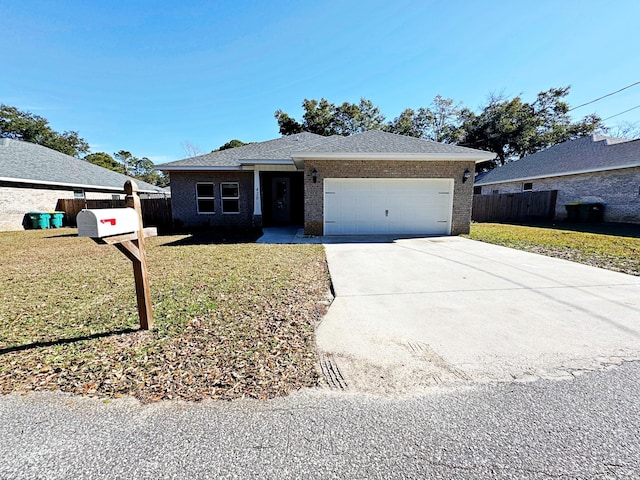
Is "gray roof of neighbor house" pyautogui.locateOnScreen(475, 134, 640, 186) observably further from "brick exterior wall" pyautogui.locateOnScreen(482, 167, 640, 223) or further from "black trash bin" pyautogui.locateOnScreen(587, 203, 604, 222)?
"black trash bin" pyautogui.locateOnScreen(587, 203, 604, 222)

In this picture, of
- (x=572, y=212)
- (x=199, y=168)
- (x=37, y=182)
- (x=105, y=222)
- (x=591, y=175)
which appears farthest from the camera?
(x=572, y=212)

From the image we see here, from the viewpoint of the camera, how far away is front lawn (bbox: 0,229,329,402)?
2223mm

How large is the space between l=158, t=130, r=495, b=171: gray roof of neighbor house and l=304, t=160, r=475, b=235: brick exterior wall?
41 cm

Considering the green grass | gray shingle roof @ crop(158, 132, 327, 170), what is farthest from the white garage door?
gray shingle roof @ crop(158, 132, 327, 170)

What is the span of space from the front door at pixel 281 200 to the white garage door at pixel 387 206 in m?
4.37

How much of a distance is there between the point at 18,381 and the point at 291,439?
7.82 feet

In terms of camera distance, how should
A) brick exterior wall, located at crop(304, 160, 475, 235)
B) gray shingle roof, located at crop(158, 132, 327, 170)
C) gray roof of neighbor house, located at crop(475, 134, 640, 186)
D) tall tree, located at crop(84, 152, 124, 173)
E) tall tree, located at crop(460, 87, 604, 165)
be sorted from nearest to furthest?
1. brick exterior wall, located at crop(304, 160, 475, 235)
2. gray shingle roof, located at crop(158, 132, 327, 170)
3. gray roof of neighbor house, located at crop(475, 134, 640, 186)
4. tall tree, located at crop(460, 87, 604, 165)
5. tall tree, located at crop(84, 152, 124, 173)

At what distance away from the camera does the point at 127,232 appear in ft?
8.36

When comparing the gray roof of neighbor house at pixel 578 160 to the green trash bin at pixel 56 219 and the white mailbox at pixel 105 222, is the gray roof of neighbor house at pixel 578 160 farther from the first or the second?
the green trash bin at pixel 56 219

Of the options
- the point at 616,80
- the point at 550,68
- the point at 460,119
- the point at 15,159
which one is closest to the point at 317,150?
the point at 550,68

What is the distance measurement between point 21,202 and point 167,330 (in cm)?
1746

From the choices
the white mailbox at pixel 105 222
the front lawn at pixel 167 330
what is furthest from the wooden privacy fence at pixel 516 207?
the white mailbox at pixel 105 222

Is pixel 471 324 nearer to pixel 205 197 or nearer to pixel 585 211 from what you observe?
pixel 205 197

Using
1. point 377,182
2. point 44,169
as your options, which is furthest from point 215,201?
point 44,169
